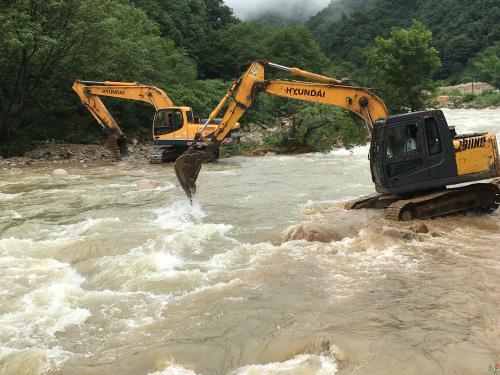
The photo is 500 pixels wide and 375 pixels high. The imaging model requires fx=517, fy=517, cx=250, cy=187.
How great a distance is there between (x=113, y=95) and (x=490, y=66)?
212ft

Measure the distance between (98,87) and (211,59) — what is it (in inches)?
1321

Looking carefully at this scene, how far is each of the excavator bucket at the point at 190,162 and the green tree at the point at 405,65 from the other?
26.7 metres

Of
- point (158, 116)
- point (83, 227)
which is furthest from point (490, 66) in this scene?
point (83, 227)

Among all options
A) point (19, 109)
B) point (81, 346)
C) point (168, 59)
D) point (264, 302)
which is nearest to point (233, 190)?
point (264, 302)

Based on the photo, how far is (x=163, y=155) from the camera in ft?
71.1

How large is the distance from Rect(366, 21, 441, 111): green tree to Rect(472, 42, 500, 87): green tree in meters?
37.6

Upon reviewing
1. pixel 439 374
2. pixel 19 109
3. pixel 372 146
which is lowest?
pixel 439 374

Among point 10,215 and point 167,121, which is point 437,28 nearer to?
point 167,121

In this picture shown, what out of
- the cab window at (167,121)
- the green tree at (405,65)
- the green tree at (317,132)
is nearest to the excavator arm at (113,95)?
the cab window at (167,121)

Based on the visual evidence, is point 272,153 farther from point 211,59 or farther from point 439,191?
point 211,59

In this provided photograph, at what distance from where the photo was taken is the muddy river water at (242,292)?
5.12 meters

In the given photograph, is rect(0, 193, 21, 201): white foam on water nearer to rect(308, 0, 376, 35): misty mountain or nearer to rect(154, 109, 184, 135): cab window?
rect(154, 109, 184, 135): cab window

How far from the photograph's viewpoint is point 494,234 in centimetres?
903

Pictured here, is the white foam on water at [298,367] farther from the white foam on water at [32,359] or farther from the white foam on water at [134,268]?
the white foam on water at [134,268]
